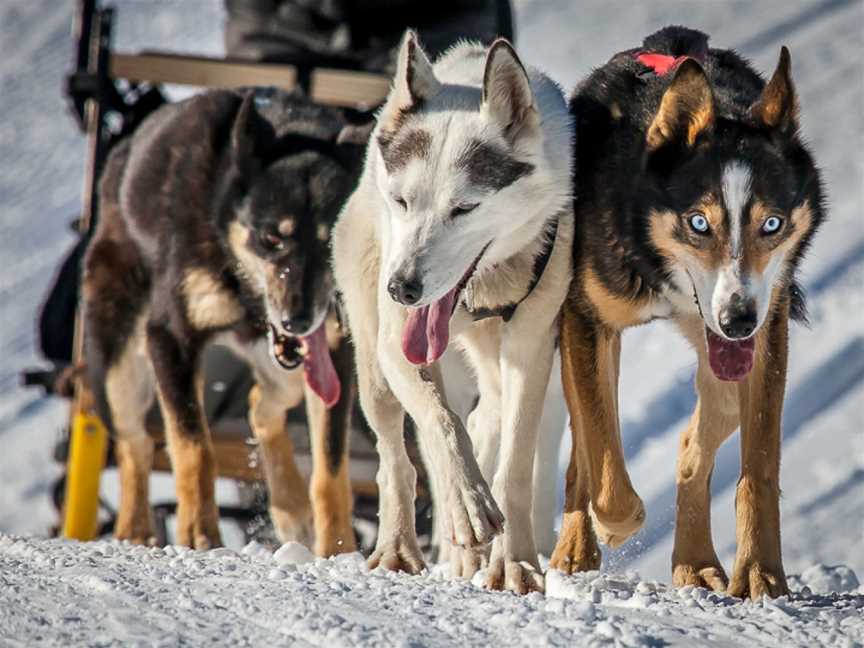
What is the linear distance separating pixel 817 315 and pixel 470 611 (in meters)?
8.02

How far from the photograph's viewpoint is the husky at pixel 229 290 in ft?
17.1

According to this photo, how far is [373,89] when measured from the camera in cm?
621

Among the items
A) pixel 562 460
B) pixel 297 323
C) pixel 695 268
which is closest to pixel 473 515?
pixel 695 268

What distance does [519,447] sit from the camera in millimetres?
3770

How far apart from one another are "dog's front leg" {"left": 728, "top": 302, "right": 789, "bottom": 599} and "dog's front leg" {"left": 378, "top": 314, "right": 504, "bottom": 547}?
571 mm

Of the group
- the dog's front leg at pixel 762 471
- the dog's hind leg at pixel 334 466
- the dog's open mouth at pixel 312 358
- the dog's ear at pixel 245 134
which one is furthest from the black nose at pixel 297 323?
the dog's front leg at pixel 762 471

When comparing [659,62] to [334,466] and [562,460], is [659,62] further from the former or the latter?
[562,460]

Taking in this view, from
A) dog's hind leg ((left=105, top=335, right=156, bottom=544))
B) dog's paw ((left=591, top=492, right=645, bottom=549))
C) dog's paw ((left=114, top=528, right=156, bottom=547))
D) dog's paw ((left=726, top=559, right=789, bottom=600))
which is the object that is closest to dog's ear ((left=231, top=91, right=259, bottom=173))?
dog's hind leg ((left=105, top=335, right=156, bottom=544))

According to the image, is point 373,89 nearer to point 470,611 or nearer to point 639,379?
point 470,611

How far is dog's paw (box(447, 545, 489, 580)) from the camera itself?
13.3ft

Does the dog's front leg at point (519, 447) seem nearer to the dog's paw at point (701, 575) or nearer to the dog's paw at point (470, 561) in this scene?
the dog's paw at point (470, 561)

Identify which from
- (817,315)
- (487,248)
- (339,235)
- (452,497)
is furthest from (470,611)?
(817,315)

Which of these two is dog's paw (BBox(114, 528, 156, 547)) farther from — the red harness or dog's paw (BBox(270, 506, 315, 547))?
the red harness

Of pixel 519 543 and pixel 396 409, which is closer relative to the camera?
pixel 519 543
